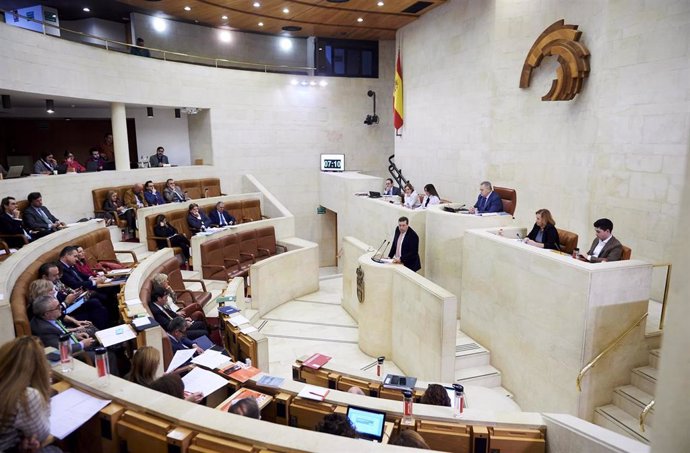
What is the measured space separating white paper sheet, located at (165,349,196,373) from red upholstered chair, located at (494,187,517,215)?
219 inches

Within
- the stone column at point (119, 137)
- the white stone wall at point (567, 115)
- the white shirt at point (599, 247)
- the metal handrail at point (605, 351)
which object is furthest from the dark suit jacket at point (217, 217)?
the metal handrail at point (605, 351)

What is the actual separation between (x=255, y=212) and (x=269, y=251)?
2100mm

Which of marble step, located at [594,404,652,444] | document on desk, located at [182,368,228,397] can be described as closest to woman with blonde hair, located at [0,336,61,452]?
document on desk, located at [182,368,228,397]

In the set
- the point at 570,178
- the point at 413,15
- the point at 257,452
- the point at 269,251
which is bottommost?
the point at 269,251

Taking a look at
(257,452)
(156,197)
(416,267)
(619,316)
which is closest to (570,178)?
(416,267)

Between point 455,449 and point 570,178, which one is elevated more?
point 570,178

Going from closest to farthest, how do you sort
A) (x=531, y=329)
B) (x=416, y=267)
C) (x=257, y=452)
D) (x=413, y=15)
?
1. (x=257, y=452)
2. (x=531, y=329)
3. (x=416, y=267)
4. (x=413, y=15)

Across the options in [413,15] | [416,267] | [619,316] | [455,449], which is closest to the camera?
[455,449]

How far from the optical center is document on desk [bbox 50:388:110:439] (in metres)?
2.25

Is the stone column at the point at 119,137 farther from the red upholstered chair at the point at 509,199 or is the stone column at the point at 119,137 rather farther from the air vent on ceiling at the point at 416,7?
the red upholstered chair at the point at 509,199

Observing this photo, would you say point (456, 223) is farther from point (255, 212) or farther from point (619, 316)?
point (255, 212)

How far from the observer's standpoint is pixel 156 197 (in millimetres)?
9766

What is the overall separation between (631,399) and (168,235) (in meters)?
7.35

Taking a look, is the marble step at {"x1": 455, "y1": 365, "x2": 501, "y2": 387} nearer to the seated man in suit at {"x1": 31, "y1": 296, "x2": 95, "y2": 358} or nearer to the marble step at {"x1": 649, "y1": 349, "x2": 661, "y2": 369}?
the marble step at {"x1": 649, "y1": 349, "x2": 661, "y2": 369}
